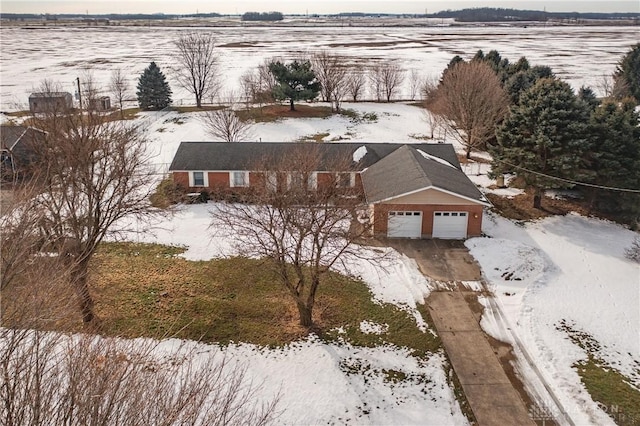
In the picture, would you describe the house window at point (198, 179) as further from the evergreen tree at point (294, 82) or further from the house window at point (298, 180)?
the evergreen tree at point (294, 82)

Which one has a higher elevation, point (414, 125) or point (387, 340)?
point (414, 125)

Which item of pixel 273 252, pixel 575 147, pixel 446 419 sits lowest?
pixel 446 419

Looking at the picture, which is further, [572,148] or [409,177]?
[572,148]

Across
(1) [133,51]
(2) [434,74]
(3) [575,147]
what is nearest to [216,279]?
(3) [575,147]

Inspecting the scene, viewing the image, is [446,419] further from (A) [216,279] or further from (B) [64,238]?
(B) [64,238]

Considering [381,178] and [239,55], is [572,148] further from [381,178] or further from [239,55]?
[239,55]

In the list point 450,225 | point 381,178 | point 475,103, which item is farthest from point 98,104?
point 450,225
